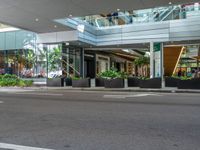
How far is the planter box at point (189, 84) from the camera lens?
21.1m

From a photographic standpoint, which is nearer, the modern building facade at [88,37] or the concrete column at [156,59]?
the modern building facade at [88,37]

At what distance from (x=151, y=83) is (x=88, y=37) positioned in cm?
1106

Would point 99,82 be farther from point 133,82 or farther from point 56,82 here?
point 56,82

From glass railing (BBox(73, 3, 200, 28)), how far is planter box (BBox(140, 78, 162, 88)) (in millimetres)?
8536

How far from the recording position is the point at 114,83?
24359 mm

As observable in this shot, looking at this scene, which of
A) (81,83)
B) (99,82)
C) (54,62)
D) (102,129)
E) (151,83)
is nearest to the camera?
(102,129)

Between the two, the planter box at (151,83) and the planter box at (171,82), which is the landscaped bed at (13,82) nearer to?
the planter box at (151,83)

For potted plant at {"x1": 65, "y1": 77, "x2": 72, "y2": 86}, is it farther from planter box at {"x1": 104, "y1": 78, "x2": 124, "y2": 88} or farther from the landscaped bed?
planter box at {"x1": 104, "y1": 78, "x2": 124, "y2": 88}

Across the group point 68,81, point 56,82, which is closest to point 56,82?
point 56,82

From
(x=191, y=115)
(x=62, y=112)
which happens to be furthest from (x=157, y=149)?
(x=62, y=112)

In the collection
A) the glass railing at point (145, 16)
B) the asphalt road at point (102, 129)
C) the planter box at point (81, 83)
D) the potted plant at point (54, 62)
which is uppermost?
the glass railing at point (145, 16)

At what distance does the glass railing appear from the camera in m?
29.0

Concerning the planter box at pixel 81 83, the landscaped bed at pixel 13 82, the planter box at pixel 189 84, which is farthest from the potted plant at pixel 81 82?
the planter box at pixel 189 84

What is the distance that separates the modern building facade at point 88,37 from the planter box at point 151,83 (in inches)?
249
